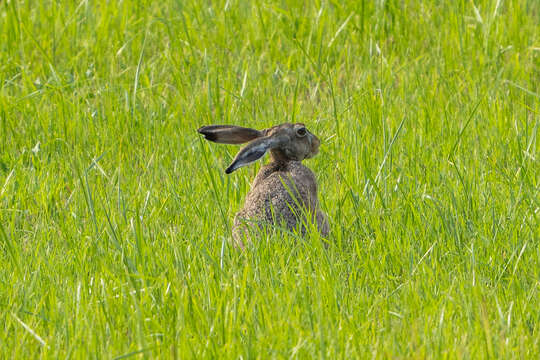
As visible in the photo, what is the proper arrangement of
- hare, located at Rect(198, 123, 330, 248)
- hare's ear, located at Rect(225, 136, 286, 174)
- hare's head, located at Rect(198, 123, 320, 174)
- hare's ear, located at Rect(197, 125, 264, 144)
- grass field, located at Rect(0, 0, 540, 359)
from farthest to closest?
hare's ear, located at Rect(197, 125, 264, 144) → hare's head, located at Rect(198, 123, 320, 174) → hare, located at Rect(198, 123, 330, 248) → hare's ear, located at Rect(225, 136, 286, 174) → grass field, located at Rect(0, 0, 540, 359)

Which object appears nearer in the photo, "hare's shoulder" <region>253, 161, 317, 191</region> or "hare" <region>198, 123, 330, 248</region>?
"hare" <region>198, 123, 330, 248</region>

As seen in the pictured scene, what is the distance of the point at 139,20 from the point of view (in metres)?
6.82

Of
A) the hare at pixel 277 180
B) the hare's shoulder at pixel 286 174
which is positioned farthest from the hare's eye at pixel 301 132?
the hare's shoulder at pixel 286 174

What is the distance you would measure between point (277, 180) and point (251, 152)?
28 centimetres

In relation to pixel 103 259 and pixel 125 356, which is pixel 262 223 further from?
pixel 125 356

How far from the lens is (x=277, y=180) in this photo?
4.54m

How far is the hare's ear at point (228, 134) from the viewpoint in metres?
4.56

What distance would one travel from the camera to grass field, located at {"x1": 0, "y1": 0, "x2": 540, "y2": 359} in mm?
3408

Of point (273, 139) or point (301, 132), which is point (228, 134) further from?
point (301, 132)

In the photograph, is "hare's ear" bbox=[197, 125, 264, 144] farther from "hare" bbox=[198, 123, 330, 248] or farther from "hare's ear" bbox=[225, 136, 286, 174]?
"hare's ear" bbox=[225, 136, 286, 174]

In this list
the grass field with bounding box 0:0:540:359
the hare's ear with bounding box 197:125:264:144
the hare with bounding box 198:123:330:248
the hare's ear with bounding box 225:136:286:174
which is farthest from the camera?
the hare's ear with bounding box 197:125:264:144

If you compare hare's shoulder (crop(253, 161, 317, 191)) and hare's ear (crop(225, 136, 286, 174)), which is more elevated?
hare's ear (crop(225, 136, 286, 174))

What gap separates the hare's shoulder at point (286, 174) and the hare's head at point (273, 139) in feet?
0.25

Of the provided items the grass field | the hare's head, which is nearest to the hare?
the hare's head
